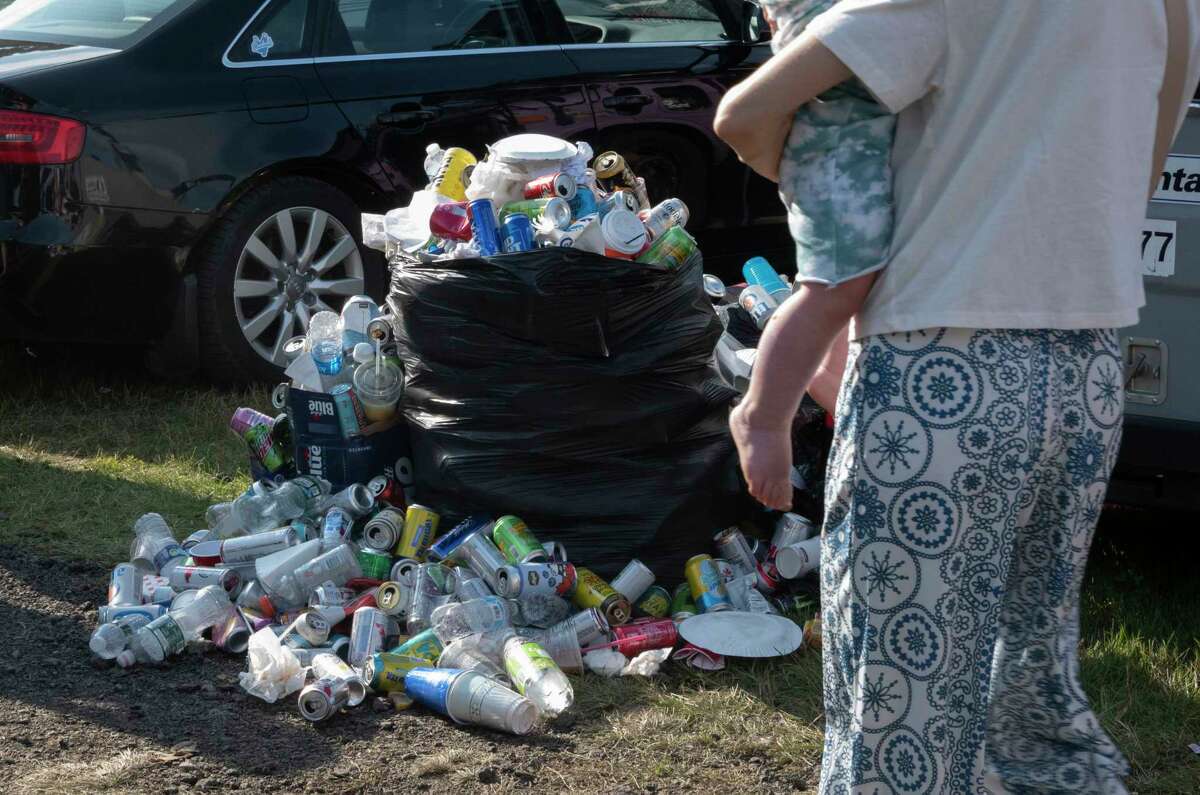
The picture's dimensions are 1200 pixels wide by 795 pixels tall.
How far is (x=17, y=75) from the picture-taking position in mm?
4992

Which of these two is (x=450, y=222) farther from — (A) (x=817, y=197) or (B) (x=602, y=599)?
(A) (x=817, y=197)

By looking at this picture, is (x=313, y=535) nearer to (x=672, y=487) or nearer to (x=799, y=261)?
(x=672, y=487)

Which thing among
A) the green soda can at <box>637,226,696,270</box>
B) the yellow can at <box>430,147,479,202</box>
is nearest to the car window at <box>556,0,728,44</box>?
the yellow can at <box>430,147,479,202</box>

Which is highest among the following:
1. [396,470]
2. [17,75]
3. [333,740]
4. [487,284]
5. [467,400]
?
[17,75]

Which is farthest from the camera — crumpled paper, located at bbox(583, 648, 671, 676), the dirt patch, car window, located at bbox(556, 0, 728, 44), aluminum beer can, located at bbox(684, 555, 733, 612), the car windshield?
car window, located at bbox(556, 0, 728, 44)

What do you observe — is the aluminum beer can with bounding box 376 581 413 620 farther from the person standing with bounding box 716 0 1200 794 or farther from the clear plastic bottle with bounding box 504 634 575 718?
the person standing with bounding box 716 0 1200 794

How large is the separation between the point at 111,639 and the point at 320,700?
0.65 metres

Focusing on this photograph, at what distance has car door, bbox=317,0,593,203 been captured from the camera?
5.48 metres

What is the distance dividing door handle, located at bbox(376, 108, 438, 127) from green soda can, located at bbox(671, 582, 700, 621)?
2512 mm

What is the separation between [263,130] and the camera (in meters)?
5.32

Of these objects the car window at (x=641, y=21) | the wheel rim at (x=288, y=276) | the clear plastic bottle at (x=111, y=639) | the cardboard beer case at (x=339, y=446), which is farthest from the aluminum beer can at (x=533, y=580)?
the car window at (x=641, y=21)

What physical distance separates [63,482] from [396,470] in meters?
1.35

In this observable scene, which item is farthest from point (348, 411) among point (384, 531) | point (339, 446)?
point (384, 531)

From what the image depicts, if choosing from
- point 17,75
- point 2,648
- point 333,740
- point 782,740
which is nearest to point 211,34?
point 17,75
